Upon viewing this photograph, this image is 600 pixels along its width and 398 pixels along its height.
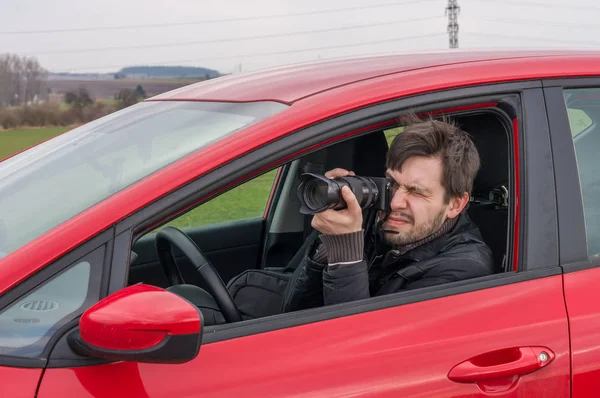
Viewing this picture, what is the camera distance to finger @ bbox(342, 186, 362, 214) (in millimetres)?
1593

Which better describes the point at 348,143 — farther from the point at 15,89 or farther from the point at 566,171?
the point at 15,89

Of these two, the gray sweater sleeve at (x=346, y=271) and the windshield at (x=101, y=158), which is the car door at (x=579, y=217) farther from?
the windshield at (x=101, y=158)

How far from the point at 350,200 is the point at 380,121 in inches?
8.2

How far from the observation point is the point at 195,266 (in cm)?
192

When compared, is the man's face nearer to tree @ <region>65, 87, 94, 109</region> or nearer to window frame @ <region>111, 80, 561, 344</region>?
window frame @ <region>111, 80, 561, 344</region>

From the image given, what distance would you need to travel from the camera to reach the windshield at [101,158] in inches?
60.9

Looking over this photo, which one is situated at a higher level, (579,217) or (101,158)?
(101,158)

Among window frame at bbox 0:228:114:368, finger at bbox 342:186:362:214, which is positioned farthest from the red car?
finger at bbox 342:186:362:214

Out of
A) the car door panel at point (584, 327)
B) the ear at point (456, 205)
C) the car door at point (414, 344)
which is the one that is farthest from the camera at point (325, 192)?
the car door panel at point (584, 327)

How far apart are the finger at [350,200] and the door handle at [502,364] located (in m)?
0.40

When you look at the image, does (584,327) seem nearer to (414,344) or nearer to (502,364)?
(502,364)

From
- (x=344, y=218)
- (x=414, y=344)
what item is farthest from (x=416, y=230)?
(x=414, y=344)

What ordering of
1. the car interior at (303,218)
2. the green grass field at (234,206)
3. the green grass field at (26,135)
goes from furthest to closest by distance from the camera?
1. the green grass field at (26,135)
2. the green grass field at (234,206)
3. the car interior at (303,218)

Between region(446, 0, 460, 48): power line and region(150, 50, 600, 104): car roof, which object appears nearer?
region(150, 50, 600, 104): car roof
